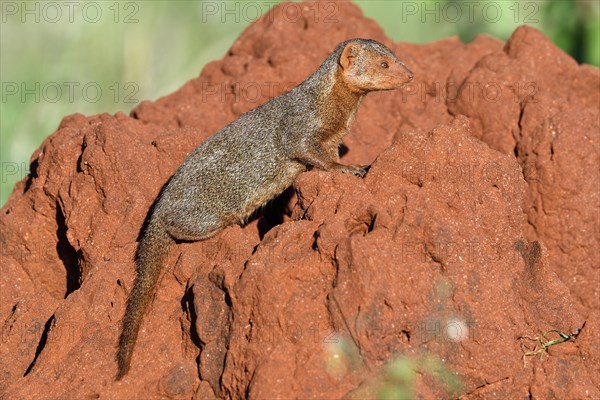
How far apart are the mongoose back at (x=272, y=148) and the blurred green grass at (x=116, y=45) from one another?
4828 millimetres

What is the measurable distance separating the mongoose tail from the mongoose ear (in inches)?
75.1

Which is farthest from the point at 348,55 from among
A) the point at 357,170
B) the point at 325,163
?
the point at 357,170

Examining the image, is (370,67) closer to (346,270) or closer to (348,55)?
(348,55)

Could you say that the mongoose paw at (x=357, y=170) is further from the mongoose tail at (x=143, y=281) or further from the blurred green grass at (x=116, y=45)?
the blurred green grass at (x=116, y=45)

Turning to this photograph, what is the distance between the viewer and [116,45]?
10727 millimetres

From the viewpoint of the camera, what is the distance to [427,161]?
16.4 feet

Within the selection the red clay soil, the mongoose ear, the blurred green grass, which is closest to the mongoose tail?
the red clay soil

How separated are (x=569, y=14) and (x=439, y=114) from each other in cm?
512

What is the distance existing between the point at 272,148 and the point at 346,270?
1.95 metres

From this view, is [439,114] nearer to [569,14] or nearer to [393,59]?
[393,59]

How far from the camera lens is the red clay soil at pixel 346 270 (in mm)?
4344

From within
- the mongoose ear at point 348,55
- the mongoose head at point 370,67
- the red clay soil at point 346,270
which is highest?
the mongoose ear at point 348,55

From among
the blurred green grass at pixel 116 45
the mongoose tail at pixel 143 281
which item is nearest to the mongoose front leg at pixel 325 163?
the mongoose tail at pixel 143 281

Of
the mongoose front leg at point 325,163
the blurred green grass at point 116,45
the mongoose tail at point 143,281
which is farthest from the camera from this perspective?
the blurred green grass at point 116,45
